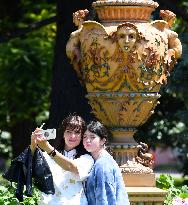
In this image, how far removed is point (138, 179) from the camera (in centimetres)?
923

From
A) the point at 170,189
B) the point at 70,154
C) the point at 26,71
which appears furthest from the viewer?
the point at 26,71

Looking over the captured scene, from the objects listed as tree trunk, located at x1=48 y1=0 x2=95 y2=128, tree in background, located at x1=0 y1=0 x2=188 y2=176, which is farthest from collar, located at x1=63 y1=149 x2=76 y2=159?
tree trunk, located at x1=48 y1=0 x2=95 y2=128

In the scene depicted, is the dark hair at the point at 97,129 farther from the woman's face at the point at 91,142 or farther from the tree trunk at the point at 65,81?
the tree trunk at the point at 65,81

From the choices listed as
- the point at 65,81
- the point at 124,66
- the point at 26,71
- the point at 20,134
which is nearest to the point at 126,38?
the point at 124,66

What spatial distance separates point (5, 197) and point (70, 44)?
163 centimetres

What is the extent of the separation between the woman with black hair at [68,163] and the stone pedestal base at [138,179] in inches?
43.1

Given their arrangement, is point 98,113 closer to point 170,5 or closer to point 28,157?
point 28,157

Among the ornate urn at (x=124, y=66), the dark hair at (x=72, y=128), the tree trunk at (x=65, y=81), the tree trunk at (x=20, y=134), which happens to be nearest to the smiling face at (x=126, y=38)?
the ornate urn at (x=124, y=66)

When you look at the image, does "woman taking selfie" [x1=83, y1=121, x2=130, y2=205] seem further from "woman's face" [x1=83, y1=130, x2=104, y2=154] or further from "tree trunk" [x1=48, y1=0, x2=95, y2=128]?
"tree trunk" [x1=48, y1=0, x2=95, y2=128]

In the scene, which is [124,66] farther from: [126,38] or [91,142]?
[91,142]

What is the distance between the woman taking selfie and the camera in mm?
8008

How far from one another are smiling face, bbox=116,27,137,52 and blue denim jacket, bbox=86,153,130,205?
4.23 ft

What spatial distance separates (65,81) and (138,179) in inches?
223

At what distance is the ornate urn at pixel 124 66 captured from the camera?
909 cm
